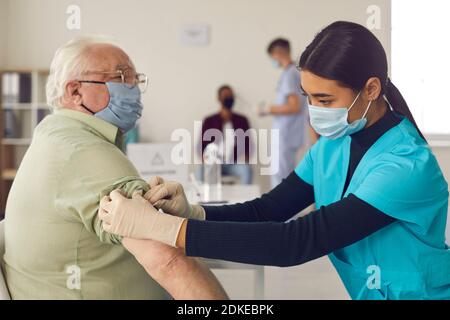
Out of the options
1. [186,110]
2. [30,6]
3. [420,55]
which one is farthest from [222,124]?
[420,55]

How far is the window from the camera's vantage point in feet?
5.82

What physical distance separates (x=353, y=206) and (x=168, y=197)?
0.36m

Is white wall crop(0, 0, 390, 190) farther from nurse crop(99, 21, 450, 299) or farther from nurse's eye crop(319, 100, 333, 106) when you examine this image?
nurse's eye crop(319, 100, 333, 106)

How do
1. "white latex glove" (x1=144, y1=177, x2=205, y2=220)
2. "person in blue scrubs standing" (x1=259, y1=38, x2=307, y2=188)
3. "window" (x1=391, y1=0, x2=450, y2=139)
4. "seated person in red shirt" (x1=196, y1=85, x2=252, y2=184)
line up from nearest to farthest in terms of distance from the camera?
"white latex glove" (x1=144, y1=177, x2=205, y2=220), "window" (x1=391, y1=0, x2=450, y2=139), "person in blue scrubs standing" (x1=259, y1=38, x2=307, y2=188), "seated person in red shirt" (x1=196, y1=85, x2=252, y2=184)

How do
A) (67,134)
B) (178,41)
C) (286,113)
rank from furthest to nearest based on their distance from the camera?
(178,41) → (286,113) → (67,134)

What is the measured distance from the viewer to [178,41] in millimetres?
5055

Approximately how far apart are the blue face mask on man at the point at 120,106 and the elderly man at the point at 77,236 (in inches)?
4.0

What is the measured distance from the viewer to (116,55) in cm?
121

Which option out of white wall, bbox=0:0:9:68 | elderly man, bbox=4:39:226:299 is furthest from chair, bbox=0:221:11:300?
white wall, bbox=0:0:9:68

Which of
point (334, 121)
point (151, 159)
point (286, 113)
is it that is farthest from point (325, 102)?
point (286, 113)

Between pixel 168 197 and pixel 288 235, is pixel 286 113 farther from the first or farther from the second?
pixel 288 235

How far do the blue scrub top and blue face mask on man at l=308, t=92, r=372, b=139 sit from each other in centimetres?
6

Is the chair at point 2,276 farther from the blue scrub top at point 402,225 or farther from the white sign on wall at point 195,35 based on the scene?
the white sign on wall at point 195,35

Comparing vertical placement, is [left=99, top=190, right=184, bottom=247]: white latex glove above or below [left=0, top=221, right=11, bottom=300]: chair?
above
